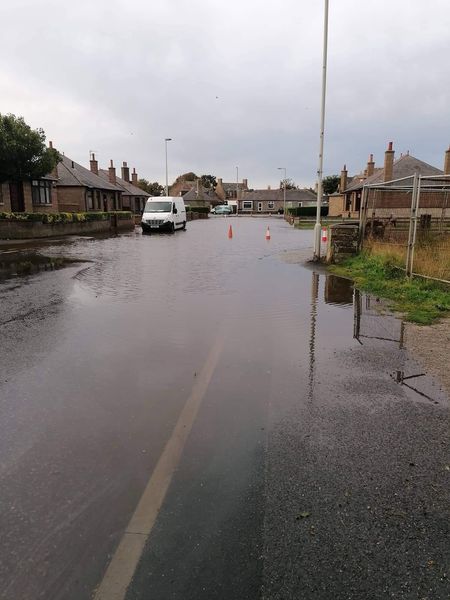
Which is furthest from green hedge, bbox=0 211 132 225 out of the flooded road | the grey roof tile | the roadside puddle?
the flooded road

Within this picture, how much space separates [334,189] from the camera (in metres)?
109

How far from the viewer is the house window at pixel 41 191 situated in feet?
122

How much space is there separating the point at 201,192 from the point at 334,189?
3210 centimetres

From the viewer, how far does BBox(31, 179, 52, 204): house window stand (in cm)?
3722

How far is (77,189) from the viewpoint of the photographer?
46.6 m

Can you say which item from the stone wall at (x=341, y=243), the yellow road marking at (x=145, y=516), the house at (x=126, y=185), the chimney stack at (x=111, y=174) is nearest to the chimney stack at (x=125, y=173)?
the house at (x=126, y=185)

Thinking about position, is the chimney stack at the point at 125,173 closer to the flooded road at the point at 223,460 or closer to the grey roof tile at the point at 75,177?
the grey roof tile at the point at 75,177

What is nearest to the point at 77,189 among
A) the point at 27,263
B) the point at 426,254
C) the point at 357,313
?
the point at 27,263

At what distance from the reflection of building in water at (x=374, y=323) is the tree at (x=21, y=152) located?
1006 inches

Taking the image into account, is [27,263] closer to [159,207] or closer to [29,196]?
[159,207]

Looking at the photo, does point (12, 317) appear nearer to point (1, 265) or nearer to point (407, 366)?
point (407, 366)

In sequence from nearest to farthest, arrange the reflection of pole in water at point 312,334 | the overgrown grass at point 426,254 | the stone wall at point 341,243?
1. the reflection of pole in water at point 312,334
2. the overgrown grass at point 426,254
3. the stone wall at point 341,243

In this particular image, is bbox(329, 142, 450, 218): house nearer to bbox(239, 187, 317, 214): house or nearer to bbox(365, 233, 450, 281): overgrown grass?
bbox(365, 233, 450, 281): overgrown grass

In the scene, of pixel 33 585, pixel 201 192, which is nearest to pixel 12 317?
pixel 33 585
